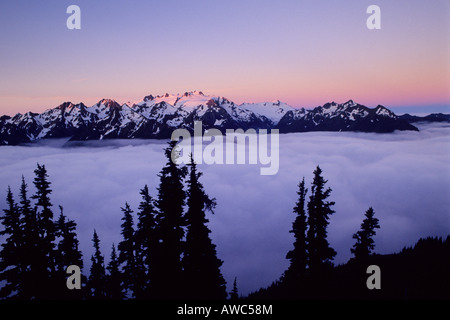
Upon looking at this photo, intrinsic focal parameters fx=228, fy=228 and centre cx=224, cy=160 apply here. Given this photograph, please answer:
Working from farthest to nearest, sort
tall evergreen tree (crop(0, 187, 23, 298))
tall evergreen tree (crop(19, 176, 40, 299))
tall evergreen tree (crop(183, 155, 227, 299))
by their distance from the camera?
tall evergreen tree (crop(19, 176, 40, 299)) → tall evergreen tree (crop(0, 187, 23, 298)) → tall evergreen tree (crop(183, 155, 227, 299))

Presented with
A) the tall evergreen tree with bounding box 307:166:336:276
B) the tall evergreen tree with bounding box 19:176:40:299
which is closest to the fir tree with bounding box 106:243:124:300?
the tall evergreen tree with bounding box 19:176:40:299

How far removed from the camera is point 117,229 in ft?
520

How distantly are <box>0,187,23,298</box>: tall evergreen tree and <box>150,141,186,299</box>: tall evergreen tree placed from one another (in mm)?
10068

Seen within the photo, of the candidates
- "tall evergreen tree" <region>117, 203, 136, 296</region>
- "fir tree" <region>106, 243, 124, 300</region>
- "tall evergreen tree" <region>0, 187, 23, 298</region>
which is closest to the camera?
"tall evergreen tree" <region>0, 187, 23, 298</region>

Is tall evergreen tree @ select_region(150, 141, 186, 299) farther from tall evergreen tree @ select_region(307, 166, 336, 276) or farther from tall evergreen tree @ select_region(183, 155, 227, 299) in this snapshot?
tall evergreen tree @ select_region(307, 166, 336, 276)

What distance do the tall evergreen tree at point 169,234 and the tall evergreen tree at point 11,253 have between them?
10068 mm

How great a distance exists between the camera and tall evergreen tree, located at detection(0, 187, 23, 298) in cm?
1623

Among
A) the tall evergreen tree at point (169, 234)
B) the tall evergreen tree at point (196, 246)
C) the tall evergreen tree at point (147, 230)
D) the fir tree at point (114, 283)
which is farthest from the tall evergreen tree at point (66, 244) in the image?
the tall evergreen tree at point (196, 246)

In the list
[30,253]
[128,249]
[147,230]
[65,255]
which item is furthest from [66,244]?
[147,230]

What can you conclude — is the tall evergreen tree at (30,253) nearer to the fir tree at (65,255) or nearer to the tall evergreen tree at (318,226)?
the fir tree at (65,255)

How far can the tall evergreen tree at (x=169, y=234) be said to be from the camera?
1523 cm

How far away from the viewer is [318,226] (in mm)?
22141

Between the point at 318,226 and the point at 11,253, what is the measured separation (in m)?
25.1

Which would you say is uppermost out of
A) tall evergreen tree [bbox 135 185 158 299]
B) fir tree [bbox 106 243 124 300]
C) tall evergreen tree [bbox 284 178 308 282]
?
tall evergreen tree [bbox 135 185 158 299]
